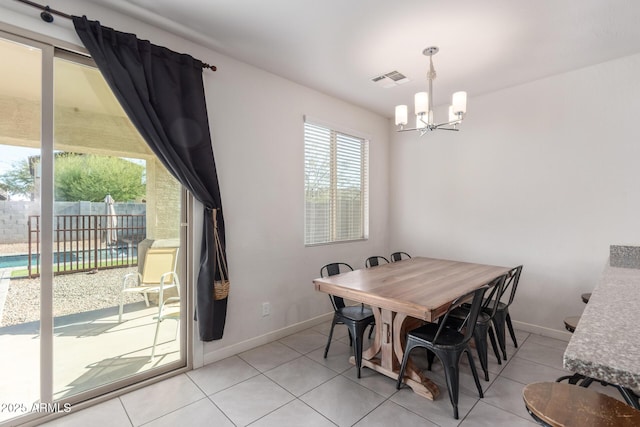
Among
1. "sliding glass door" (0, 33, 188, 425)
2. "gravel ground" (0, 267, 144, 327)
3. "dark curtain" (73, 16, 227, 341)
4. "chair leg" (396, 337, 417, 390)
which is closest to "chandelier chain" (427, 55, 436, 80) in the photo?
"dark curtain" (73, 16, 227, 341)

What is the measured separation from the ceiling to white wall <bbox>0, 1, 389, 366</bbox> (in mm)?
191

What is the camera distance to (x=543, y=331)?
332cm

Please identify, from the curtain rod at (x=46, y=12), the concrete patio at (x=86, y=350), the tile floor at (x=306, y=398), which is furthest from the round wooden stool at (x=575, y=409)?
the curtain rod at (x=46, y=12)

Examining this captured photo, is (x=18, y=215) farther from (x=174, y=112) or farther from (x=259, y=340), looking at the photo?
(x=259, y=340)

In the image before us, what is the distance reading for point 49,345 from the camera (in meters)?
1.99

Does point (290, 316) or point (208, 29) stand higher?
point (208, 29)

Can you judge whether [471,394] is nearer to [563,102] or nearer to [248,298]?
[248,298]

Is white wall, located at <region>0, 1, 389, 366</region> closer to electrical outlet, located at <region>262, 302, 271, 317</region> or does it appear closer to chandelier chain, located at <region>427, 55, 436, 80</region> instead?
electrical outlet, located at <region>262, 302, 271, 317</region>

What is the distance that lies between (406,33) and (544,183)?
228cm

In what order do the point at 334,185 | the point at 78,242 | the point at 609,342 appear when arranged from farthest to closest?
the point at 334,185
the point at 78,242
the point at 609,342

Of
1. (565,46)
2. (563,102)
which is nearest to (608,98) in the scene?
(563,102)

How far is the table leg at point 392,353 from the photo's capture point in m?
2.29

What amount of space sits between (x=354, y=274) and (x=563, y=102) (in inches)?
114

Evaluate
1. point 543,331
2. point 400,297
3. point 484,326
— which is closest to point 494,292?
point 484,326
